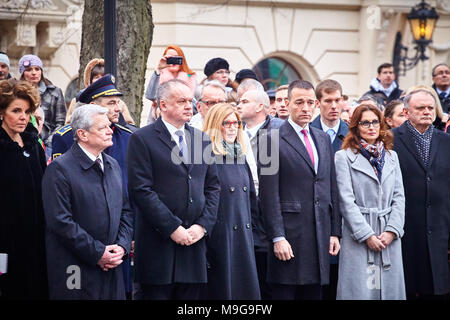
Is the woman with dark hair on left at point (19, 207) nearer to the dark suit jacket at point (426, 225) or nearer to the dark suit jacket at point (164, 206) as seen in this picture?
the dark suit jacket at point (164, 206)

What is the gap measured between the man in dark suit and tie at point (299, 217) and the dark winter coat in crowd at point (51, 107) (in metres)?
3.82

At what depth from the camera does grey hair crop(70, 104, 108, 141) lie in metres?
7.85

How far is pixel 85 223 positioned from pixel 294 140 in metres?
2.19

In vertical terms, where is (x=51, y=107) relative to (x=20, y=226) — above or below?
above

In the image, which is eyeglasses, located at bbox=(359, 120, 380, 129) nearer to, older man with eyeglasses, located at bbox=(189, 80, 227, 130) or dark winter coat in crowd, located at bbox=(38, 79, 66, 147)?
older man with eyeglasses, located at bbox=(189, 80, 227, 130)

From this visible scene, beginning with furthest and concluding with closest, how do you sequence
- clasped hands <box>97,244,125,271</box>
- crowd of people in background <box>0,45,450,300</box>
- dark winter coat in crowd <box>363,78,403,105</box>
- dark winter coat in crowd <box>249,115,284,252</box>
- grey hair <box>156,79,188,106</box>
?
dark winter coat in crowd <box>363,78,403,105</box> → dark winter coat in crowd <box>249,115,284,252</box> → grey hair <box>156,79,188,106</box> → crowd of people in background <box>0,45,450,300</box> → clasped hands <box>97,244,125,271</box>

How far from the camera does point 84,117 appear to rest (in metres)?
7.89

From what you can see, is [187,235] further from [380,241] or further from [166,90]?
[380,241]

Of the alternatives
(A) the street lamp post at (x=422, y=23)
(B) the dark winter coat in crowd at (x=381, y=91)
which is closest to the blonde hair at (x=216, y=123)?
(B) the dark winter coat in crowd at (x=381, y=91)

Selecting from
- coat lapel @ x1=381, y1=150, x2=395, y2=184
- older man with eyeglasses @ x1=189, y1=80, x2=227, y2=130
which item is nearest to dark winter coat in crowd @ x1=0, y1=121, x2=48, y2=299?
A: older man with eyeglasses @ x1=189, y1=80, x2=227, y2=130

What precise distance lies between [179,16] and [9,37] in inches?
129

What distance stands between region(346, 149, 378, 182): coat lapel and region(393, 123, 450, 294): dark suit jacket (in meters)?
0.57

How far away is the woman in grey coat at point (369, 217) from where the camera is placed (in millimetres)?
8805

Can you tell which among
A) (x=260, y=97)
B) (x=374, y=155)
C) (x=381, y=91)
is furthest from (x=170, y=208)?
(x=381, y=91)
